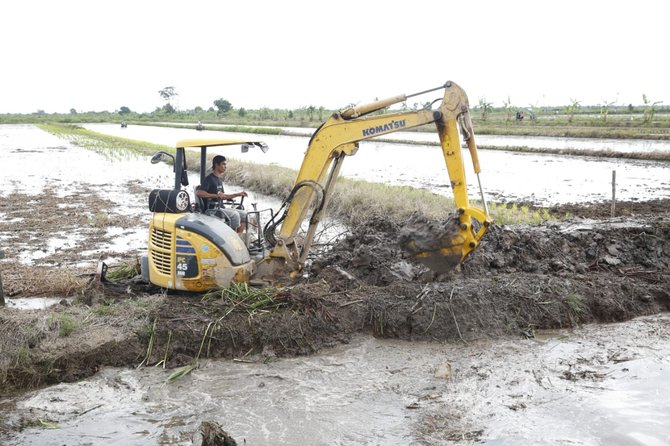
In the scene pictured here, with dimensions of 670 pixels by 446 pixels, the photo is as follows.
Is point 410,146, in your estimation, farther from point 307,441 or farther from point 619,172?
point 307,441

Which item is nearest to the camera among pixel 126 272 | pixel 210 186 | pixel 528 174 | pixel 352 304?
pixel 352 304

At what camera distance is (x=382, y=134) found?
24.1 ft

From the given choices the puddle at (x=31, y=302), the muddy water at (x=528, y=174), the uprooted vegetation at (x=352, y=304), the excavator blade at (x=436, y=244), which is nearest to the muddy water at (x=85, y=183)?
the puddle at (x=31, y=302)

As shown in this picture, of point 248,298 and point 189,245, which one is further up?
point 189,245

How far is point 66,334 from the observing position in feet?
21.8

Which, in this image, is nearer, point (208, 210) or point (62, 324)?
point (62, 324)

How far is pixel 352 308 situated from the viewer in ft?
23.7

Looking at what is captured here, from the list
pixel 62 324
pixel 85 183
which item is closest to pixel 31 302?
pixel 62 324

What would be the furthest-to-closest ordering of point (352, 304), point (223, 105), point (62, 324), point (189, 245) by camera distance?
point (223, 105), point (352, 304), point (189, 245), point (62, 324)

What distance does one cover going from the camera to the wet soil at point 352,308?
21.5 ft

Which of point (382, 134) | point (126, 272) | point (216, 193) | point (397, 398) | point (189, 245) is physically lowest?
point (397, 398)

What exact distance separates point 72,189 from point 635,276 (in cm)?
1765

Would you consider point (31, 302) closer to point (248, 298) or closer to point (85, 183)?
point (248, 298)

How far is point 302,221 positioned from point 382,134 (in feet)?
4.75
